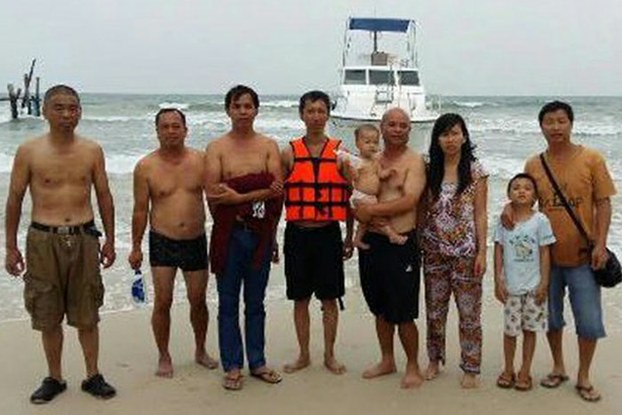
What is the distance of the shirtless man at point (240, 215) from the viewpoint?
13.8 feet

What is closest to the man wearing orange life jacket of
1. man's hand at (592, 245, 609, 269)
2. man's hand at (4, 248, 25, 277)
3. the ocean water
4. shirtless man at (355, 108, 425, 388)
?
shirtless man at (355, 108, 425, 388)

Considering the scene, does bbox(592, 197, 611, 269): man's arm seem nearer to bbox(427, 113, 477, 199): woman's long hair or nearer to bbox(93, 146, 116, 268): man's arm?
bbox(427, 113, 477, 199): woman's long hair

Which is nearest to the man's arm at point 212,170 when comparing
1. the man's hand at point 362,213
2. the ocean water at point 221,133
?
the man's hand at point 362,213

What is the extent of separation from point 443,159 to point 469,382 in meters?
1.39

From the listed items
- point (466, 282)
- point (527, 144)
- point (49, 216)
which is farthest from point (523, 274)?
point (527, 144)

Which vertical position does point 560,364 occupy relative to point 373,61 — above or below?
below

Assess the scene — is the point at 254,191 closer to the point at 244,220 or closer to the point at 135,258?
the point at 244,220

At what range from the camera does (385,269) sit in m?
4.22

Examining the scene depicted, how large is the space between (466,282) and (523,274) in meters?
0.33

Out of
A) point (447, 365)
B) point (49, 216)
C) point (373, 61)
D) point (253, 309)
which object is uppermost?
point (373, 61)

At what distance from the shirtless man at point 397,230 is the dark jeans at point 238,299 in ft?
2.24

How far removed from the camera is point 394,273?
13.8ft

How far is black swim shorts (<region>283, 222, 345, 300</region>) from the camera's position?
4.44m

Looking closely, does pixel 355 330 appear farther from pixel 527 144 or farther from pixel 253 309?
pixel 527 144
